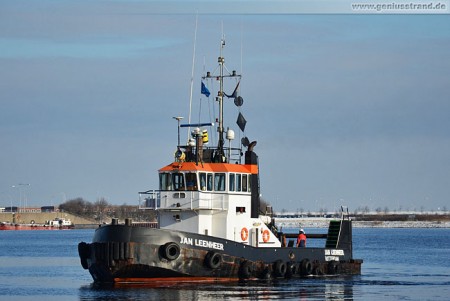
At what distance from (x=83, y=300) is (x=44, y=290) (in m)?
5.19

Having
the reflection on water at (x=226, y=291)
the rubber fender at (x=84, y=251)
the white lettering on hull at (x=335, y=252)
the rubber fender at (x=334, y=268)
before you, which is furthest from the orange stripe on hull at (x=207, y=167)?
the rubber fender at (x=334, y=268)

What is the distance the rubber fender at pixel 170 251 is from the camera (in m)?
38.0

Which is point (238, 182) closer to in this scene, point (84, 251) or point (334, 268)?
point (84, 251)

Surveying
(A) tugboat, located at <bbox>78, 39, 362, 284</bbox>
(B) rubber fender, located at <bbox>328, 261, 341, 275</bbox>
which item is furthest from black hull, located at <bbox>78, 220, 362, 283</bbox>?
(B) rubber fender, located at <bbox>328, 261, 341, 275</bbox>

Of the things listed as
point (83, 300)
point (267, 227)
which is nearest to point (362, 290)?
point (267, 227)

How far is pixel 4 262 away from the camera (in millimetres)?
62562

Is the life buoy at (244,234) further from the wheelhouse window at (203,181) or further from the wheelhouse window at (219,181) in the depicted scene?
the wheelhouse window at (203,181)

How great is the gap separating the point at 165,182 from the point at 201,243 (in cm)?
339

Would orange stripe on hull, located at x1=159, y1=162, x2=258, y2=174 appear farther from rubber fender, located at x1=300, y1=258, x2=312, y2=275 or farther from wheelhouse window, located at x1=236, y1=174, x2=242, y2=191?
rubber fender, located at x1=300, y1=258, x2=312, y2=275

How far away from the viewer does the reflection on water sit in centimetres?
3606

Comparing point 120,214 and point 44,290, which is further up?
point 120,214

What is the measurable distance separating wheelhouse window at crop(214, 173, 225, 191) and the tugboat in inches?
1.6

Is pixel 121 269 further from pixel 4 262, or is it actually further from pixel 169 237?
pixel 4 262

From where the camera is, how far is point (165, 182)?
4128 cm
